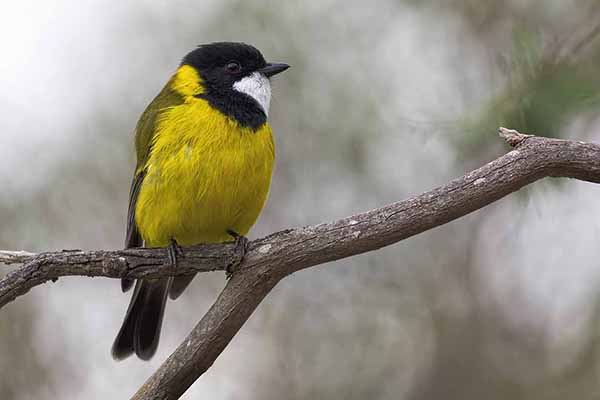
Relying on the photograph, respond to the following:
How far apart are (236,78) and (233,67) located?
10 centimetres

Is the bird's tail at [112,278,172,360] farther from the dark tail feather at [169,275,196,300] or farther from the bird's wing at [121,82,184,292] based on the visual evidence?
the bird's wing at [121,82,184,292]

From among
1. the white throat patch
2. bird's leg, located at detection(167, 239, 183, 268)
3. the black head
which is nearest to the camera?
bird's leg, located at detection(167, 239, 183, 268)

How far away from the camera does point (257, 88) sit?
454 centimetres

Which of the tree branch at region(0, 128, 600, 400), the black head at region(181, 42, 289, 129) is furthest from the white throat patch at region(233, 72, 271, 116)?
the tree branch at region(0, 128, 600, 400)

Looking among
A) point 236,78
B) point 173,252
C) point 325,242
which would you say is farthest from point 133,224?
point 325,242

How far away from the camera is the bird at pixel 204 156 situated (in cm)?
404

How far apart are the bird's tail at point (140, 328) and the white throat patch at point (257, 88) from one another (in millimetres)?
1095

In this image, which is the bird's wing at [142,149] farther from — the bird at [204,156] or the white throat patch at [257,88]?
the white throat patch at [257,88]

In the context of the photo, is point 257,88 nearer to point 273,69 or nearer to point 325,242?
point 273,69

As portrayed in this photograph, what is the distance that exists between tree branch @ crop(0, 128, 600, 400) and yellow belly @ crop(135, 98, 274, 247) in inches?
27.4

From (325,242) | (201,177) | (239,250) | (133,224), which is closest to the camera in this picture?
(325,242)

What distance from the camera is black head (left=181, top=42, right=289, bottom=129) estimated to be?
4.31 metres

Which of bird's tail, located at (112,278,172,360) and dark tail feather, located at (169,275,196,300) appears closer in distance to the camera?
dark tail feather, located at (169,275,196,300)

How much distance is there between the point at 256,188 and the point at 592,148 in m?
1.58
